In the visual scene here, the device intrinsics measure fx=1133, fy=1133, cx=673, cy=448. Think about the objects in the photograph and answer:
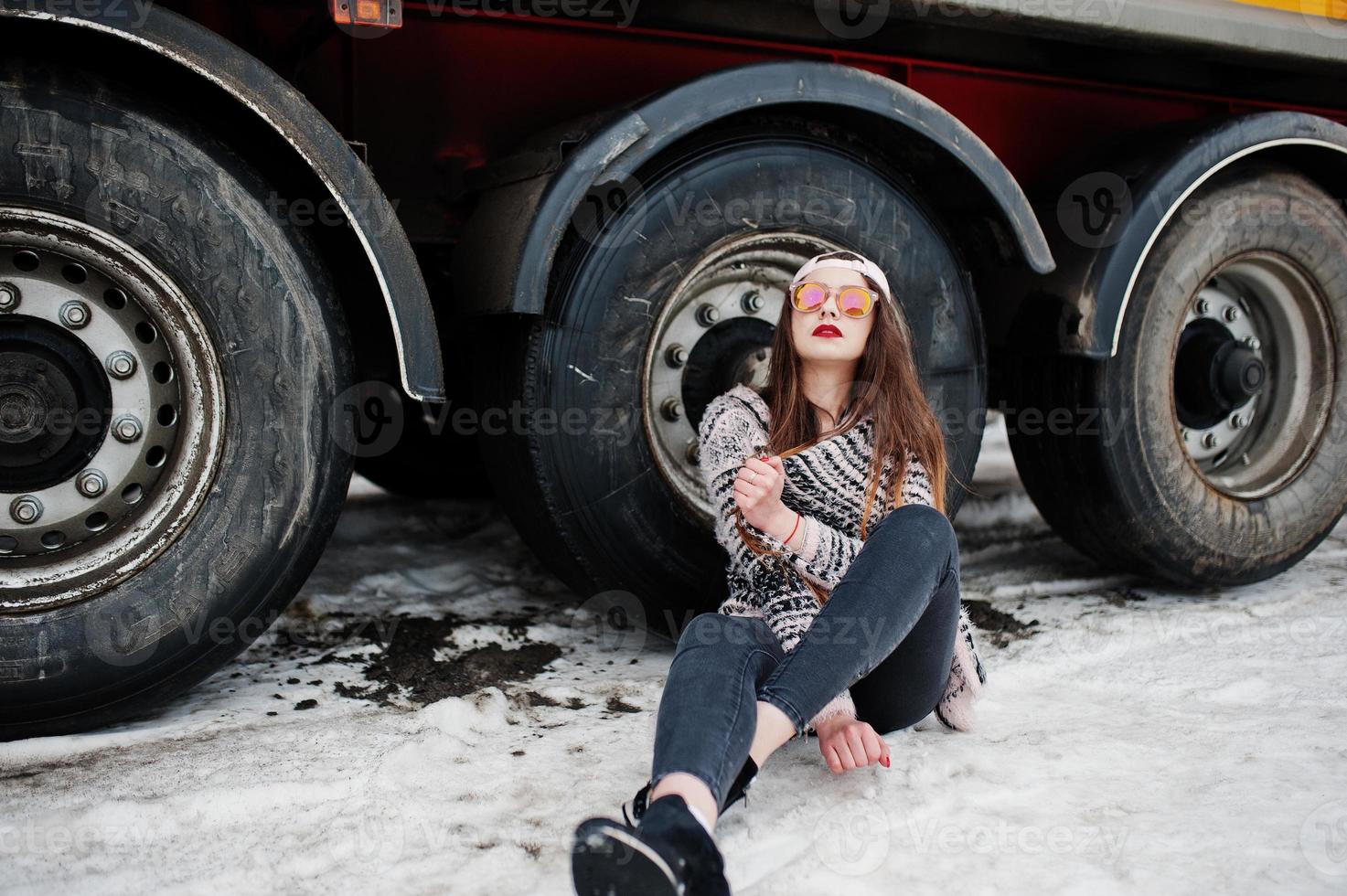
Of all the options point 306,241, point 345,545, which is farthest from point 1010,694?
point 345,545

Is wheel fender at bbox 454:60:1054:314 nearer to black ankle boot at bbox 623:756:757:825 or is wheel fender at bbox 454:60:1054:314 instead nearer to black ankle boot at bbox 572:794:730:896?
black ankle boot at bbox 623:756:757:825

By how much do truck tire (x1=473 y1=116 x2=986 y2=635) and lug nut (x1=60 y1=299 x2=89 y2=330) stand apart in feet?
2.81

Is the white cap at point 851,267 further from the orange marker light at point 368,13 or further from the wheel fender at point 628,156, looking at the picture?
the orange marker light at point 368,13

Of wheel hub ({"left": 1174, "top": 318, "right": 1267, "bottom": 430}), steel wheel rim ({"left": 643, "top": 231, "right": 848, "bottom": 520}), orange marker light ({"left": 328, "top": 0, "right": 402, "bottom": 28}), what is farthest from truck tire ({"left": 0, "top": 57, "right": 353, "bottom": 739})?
wheel hub ({"left": 1174, "top": 318, "right": 1267, "bottom": 430})

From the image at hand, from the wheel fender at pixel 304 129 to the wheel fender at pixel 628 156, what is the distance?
0.76 ft

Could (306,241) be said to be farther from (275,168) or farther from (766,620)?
(766,620)

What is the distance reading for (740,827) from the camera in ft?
6.13

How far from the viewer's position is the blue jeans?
69.7 inches

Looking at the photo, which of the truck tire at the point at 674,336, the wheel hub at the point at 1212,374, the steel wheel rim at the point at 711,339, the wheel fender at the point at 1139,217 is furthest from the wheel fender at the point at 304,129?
the wheel hub at the point at 1212,374

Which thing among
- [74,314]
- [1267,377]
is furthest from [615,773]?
[1267,377]

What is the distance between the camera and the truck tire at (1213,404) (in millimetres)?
3055

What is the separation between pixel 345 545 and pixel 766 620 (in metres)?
2.08

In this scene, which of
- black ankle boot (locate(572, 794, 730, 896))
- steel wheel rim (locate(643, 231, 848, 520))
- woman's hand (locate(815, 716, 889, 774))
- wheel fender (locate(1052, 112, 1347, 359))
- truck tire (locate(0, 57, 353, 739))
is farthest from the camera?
wheel fender (locate(1052, 112, 1347, 359))

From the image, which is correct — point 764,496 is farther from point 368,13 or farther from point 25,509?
point 25,509
